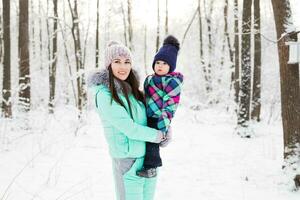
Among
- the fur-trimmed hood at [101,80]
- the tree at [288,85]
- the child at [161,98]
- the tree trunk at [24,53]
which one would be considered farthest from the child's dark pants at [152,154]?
the tree trunk at [24,53]

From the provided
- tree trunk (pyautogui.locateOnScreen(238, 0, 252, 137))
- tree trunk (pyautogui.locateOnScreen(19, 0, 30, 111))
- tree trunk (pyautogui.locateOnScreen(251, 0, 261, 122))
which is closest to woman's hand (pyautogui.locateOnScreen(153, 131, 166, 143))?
tree trunk (pyautogui.locateOnScreen(238, 0, 252, 137))

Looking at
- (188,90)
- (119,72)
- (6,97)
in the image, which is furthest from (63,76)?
(119,72)

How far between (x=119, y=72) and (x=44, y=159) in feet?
17.1

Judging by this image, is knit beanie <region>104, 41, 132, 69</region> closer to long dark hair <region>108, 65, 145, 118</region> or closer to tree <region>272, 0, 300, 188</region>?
long dark hair <region>108, 65, 145, 118</region>

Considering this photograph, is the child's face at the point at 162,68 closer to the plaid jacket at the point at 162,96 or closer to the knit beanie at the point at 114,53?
the plaid jacket at the point at 162,96

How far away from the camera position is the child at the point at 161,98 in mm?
3088

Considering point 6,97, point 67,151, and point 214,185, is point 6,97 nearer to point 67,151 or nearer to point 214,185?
point 67,151

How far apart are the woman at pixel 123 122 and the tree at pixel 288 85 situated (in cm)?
300

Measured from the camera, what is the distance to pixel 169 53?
331 centimetres

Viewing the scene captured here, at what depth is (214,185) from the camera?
6004 mm

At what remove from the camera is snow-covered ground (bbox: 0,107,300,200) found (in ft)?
18.3

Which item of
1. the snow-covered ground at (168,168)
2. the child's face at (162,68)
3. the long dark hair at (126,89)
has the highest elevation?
Result: the child's face at (162,68)

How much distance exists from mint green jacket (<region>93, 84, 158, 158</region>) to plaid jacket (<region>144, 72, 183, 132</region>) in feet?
0.33

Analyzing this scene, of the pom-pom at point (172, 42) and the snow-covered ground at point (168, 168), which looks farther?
the snow-covered ground at point (168, 168)
